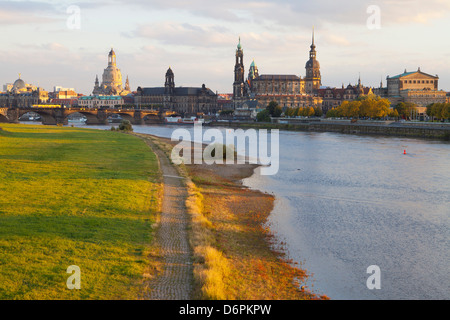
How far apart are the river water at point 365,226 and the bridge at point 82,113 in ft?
284

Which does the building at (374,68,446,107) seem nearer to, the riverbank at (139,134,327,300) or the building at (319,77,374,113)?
the building at (319,77,374,113)

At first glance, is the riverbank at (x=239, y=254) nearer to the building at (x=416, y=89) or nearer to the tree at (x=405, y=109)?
the tree at (x=405, y=109)

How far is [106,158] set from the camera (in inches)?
1208

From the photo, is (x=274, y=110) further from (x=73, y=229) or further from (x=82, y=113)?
(x=73, y=229)

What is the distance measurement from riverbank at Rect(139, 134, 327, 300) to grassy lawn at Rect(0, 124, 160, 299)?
1.41 metres

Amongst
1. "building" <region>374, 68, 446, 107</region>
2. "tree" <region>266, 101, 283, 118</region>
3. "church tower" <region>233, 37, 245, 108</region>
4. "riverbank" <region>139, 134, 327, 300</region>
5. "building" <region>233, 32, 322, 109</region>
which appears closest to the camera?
"riverbank" <region>139, 134, 327, 300</region>

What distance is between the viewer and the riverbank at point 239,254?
1049cm

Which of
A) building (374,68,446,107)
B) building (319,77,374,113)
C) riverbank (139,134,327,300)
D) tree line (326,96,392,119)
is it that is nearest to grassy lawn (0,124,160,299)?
→ riverbank (139,134,327,300)

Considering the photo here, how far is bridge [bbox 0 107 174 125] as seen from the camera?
105875 millimetres

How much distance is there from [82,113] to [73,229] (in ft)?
388

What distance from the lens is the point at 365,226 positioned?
1823cm

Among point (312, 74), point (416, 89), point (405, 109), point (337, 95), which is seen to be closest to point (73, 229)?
point (405, 109)

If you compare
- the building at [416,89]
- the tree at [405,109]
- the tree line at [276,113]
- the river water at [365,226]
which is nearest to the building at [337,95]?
the building at [416,89]
